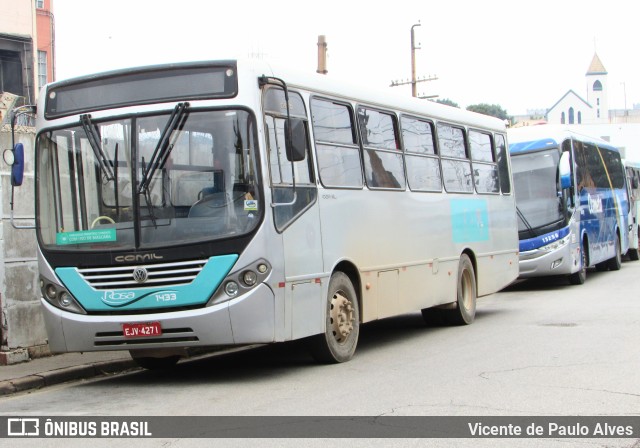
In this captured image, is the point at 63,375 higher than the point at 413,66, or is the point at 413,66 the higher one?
the point at 413,66

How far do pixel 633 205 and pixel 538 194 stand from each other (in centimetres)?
1135

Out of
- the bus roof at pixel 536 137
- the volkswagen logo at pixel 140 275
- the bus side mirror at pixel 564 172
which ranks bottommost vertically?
the volkswagen logo at pixel 140 275

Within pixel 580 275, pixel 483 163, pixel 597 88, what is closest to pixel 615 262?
pixel 580 275

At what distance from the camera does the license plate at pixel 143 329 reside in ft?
29.0

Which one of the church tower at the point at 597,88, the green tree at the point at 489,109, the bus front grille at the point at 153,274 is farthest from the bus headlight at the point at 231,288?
the church tower at the point at 597,88

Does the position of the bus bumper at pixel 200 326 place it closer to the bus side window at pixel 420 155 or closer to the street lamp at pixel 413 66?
the bus side window at pixel 420 155

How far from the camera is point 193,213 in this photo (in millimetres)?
8898

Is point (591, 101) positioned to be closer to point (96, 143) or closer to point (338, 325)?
point (338, 325)

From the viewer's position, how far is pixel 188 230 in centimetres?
887

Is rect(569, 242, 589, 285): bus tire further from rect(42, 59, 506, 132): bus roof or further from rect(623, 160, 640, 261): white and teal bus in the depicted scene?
rect(623, 160, 640, 261): white and teal bus

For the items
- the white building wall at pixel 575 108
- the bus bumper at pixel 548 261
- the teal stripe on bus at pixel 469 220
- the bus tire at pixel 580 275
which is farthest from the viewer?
the white building wall at pixel 575 108

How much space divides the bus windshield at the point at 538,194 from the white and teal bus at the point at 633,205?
9859mm

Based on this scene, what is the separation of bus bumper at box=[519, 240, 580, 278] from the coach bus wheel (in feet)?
37.2
